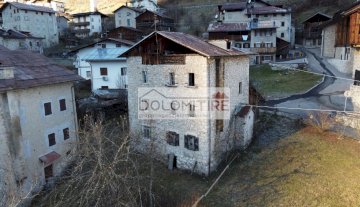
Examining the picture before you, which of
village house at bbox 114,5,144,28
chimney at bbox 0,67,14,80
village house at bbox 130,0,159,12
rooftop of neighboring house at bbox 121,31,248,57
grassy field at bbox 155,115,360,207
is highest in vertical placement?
village house at bbox 130,0,159,12

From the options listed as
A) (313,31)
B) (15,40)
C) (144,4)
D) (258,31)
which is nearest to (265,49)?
(258,31)

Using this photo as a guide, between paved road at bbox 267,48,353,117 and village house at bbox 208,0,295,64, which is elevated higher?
village house at bbox 208,0,295,64

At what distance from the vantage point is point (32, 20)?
6288 centimetres

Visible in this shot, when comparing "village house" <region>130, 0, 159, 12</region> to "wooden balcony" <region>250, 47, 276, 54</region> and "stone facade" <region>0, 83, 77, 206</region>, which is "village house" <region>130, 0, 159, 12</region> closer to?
"wooden balcony" <region>250, 47, 276, 54</region>

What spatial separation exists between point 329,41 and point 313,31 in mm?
10856

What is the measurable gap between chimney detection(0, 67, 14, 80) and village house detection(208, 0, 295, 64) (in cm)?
3042

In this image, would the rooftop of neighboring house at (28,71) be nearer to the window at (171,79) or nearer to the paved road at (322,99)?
the window at (171,79)

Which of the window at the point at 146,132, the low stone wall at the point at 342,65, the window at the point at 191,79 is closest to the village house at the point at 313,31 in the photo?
the low stone wall at the point at 342,65

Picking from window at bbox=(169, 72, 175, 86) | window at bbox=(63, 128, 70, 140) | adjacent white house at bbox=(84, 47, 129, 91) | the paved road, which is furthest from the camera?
adjacent white house at bbox=(84, 47, 129, 91)

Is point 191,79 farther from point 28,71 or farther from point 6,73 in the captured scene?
point 6,73

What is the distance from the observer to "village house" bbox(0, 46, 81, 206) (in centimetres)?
1856

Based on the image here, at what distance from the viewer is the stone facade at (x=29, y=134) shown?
18516mm

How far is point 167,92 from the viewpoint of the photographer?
22.1 meters

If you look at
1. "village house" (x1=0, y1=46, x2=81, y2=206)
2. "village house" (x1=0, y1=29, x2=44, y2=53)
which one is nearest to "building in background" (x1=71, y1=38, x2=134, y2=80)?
"village house" (x1=0, y1=46, x2=81, y2=206)
